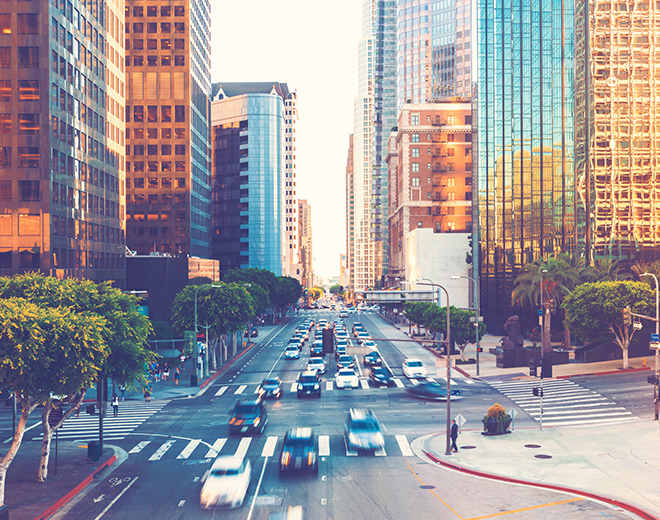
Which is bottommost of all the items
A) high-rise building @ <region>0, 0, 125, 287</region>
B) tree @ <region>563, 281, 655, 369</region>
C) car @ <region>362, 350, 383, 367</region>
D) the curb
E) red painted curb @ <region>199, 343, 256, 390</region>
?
red painted curb @ <region>199, 343, 256, 390</region>

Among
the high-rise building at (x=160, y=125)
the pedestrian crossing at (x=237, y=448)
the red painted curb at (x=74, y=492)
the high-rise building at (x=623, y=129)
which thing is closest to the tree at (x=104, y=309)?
the red painted curb at (x=74, y=492)

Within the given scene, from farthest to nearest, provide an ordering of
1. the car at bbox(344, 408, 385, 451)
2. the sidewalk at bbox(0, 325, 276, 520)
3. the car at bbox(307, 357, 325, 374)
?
the car at bbox(307, 357, 325, 374)
the car at bbox(344, 408, 385, 451)
the sidewalk at bbox(0, 325, 276, 520)

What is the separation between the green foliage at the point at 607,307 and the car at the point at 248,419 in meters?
32.7

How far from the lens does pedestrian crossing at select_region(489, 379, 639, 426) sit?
133 ft

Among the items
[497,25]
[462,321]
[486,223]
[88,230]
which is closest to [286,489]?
[462,321]

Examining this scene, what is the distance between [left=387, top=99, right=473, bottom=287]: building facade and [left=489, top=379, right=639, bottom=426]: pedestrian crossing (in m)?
87.4

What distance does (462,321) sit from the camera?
67.6 meters

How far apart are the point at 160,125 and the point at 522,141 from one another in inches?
2535

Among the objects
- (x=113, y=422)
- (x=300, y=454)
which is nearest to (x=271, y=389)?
(x=113, y=422)

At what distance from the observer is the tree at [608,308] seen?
2163 inches

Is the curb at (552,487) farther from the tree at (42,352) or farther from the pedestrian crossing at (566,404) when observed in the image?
the tree at (42,352)

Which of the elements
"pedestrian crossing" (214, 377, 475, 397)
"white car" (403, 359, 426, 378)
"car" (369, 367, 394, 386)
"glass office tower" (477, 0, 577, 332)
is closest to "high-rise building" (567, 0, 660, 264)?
"glass office tower" (477, 0, 577, 332)

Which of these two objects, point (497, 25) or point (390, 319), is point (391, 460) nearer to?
point (497, 25)

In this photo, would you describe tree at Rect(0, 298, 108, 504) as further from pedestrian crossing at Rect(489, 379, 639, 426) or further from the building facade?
the building facade
